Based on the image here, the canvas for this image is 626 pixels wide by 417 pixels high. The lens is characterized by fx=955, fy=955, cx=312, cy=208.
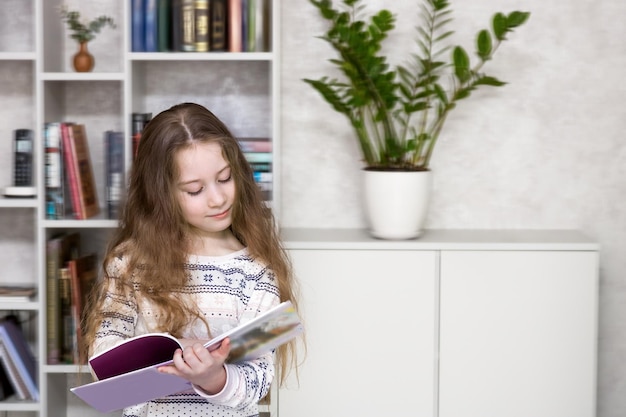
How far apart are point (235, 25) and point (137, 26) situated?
0.29m

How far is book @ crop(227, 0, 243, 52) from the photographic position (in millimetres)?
2820

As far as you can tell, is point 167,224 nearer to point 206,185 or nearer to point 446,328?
point 206,185

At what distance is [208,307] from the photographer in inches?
81.8

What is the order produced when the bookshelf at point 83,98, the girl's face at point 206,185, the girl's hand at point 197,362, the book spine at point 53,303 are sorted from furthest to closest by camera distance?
1. the bookshelf at point 83,98
2. the book spine at point 53,303
3. the girl's face at point 206,185
4. the girl's hand at point 197,362

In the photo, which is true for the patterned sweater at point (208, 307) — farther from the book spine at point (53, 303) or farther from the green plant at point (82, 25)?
the green plant at point (82, 25)

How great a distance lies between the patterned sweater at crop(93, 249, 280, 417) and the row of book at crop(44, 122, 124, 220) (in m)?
0.79

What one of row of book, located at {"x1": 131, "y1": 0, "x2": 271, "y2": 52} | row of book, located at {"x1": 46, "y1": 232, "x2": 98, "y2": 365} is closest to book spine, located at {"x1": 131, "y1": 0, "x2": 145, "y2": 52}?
row of book, located at {"x1": 131, "y1": 0, "x2": 271, "y2": 52}

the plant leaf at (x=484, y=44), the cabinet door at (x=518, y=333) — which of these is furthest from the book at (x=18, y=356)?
the plant leaf at (x=484, y=44)

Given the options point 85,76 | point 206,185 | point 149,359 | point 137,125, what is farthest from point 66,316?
point 149,359

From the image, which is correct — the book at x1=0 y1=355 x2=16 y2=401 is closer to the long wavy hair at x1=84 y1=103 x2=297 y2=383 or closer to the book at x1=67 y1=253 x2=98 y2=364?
the book at x1=67 y1=253 x2=98 y2=364

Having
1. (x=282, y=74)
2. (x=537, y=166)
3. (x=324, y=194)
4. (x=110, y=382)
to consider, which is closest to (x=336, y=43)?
(x=282, y=74)

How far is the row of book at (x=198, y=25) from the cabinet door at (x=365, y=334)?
66cm

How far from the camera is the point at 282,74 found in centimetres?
307

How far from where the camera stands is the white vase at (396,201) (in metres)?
2.80
